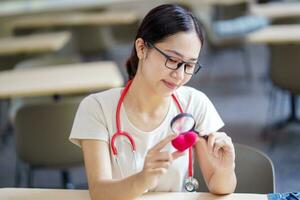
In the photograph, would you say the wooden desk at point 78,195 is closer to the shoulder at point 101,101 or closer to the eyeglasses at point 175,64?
the shoulder at point 101,101

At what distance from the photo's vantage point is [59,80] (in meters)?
3.21

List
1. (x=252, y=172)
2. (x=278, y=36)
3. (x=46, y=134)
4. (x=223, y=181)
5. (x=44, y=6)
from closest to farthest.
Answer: (x=223, y=181), (x=252, y=172), (x=46, y=134), (x=278, y=36), (x=44, y=6)

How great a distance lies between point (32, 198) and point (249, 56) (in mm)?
4962

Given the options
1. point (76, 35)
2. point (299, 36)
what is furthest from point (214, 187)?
point (76, 35)

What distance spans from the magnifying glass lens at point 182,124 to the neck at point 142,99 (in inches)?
10.9

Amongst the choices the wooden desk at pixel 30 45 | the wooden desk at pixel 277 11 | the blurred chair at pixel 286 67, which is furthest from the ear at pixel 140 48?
the wooden desk at pixel 277 11

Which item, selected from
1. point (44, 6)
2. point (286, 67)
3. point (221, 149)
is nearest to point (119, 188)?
point (221, 149)

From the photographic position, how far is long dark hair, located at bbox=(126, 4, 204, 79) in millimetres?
1549

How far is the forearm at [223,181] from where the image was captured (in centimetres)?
161

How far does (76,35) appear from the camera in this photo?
5.42 metres

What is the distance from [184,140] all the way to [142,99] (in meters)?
0.35

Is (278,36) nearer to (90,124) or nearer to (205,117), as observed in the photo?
(205,117)

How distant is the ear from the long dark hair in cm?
1

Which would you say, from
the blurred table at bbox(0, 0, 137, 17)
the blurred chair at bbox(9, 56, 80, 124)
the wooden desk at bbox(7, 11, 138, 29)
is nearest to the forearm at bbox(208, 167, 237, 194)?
the blurred chair at bbox(9, 56, 80, 124)
